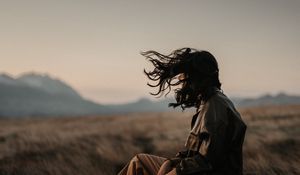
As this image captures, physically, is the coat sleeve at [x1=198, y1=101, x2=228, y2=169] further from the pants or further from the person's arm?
the pants

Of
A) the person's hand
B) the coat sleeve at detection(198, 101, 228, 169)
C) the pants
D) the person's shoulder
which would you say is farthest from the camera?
the pants

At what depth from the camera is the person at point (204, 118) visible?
324 centimetres

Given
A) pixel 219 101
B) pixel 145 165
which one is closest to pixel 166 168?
pixel 145 165

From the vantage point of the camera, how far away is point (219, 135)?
127 inches

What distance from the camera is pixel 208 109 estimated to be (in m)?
3.33

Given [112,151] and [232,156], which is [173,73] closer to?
[232,156]

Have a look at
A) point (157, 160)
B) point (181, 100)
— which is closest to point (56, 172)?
point (157, 160)

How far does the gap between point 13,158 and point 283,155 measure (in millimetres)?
4831

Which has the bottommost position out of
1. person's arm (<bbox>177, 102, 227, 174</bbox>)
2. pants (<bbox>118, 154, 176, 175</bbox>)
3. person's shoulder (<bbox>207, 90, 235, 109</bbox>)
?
pants (<bbox>118, 154, 176, 175</bbox>)

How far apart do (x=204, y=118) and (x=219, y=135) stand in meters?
0.17

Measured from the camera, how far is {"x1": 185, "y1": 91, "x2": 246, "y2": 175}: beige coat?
322 cm

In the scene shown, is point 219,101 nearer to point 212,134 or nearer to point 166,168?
point 212,134

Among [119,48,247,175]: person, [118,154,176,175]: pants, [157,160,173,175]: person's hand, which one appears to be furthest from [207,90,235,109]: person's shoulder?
[118,154,176,175]: pants

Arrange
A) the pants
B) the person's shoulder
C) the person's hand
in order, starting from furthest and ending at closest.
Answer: the pants, the person's hand, the person's shoulder
